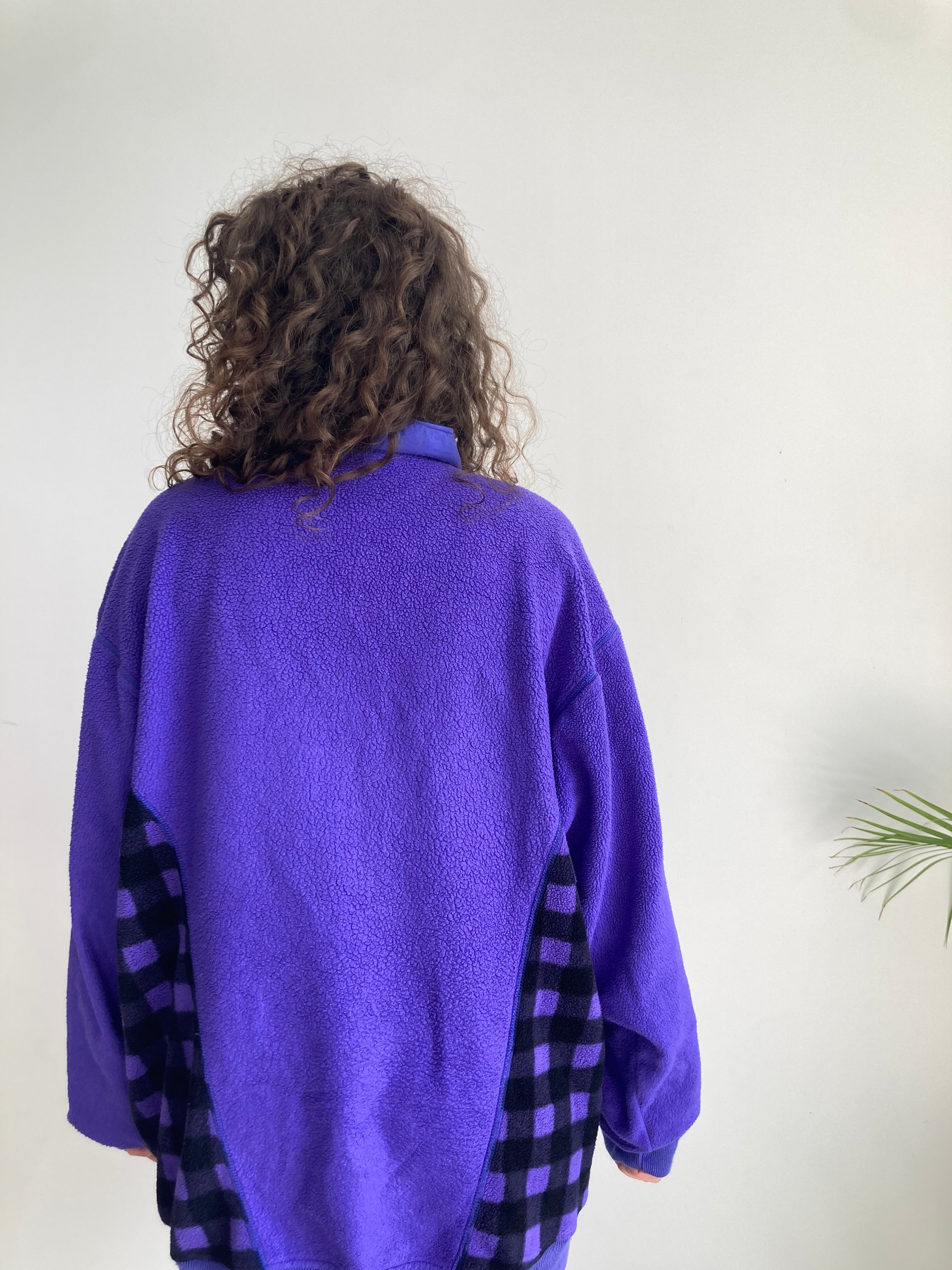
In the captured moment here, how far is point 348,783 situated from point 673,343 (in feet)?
3.33

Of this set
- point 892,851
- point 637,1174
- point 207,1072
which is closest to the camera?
point 207,1072

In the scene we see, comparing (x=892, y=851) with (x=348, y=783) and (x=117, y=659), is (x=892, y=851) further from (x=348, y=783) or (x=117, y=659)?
(x=117, y=659)

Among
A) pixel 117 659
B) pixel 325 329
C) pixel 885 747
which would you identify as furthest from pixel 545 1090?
pixel 885 747

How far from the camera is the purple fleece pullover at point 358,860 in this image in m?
0.73

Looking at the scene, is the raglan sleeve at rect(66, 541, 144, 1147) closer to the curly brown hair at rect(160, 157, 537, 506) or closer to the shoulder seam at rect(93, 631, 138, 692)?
the shoulder seam at rect(93, 631, 138, 692)

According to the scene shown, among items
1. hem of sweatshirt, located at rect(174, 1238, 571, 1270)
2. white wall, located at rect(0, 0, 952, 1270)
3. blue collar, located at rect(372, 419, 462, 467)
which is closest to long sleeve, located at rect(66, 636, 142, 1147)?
hem of sweatshirt, located at rect(174, 1238, 571, 1270)

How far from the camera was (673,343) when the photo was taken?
1389mm

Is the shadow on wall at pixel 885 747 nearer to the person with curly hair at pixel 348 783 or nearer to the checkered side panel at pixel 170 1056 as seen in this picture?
the person with curly hair at pixel 348 783

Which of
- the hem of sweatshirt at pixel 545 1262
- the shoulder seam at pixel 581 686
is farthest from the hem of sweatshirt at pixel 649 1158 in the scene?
the shoulder seam at pixel 581 686

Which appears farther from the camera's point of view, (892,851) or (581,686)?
(892,851)

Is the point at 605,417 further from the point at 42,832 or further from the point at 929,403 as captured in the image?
the point at 42,832

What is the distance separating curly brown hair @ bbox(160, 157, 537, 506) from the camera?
75cm

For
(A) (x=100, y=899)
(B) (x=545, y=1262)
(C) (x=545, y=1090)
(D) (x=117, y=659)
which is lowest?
(B) (x=545, y=1262)

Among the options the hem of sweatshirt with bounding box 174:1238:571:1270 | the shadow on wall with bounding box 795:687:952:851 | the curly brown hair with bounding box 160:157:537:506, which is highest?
the curly brown hair with bounding box 160:157:537:506
